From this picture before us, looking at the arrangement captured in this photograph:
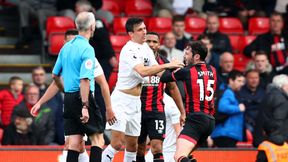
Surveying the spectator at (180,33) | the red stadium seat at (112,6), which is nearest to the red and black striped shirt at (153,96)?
the spectator at (180,33)

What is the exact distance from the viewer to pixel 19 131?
1623cm

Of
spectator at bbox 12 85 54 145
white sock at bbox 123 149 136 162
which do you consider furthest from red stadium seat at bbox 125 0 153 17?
white sock at bbox 123 149 136 162

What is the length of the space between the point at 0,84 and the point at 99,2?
2.21 meters

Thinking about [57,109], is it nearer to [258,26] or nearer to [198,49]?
[198,49]

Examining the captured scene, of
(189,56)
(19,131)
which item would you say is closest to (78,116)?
(189,56)

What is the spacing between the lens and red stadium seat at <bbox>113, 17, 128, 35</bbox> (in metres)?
19.6

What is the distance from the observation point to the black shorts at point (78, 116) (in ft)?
40.8

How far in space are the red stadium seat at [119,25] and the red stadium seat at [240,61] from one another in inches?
82.6

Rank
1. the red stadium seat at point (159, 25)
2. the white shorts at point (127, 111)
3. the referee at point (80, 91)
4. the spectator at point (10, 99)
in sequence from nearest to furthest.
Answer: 1. the referee at point (80, 91)
2. the white shorts at point (127, 111)
3. the spectator at point (10, 99)
4. the red stadium seat at point (159, 25)

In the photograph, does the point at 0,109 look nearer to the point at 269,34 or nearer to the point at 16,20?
the point at 16,20

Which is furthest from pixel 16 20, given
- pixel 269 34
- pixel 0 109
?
pixel 269 34

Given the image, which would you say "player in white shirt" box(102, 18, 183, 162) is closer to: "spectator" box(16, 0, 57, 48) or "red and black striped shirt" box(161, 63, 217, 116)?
"red and black striped shirt" box(161, 63, 217, 116)

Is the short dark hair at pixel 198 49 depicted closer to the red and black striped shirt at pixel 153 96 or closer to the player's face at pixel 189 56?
the player's face at pixel 189 56

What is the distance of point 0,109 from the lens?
17.0 metres
